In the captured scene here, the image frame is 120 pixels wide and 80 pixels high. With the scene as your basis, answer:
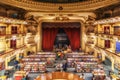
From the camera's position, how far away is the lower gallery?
32.5ft

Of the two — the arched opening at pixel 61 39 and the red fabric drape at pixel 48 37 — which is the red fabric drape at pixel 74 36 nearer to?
the arched opening at pixel 61 39

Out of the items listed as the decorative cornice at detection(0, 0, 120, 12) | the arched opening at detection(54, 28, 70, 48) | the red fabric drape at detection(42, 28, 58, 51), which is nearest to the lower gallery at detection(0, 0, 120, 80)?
the decorative cornice at detection(0, 0, 120, 12)

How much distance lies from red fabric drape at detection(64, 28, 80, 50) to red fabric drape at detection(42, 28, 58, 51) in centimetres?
170

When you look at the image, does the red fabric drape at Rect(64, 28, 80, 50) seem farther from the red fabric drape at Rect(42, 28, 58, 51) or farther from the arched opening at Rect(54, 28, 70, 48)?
the red fabric drape at Rect(42, 28, 58, 51)

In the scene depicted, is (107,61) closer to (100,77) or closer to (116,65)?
(116,65)

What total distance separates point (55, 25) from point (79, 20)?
3.07 metres

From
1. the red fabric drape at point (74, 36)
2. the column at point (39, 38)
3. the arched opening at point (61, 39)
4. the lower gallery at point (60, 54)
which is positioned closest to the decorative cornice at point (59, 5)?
the lower gallery at point (60, 54)

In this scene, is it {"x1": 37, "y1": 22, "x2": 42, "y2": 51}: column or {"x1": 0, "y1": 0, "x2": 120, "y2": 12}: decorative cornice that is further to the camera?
{"x1": 37, "y1": 22, "x2": 42, "y2": 51}: column

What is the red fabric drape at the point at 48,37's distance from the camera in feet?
69.8

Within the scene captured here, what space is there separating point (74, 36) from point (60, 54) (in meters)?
4.80

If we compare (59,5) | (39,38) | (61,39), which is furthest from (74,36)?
(59,5)

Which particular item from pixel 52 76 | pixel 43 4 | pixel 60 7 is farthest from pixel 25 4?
pixel 52 76

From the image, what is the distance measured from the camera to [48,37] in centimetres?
2131

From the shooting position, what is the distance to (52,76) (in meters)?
9.86
